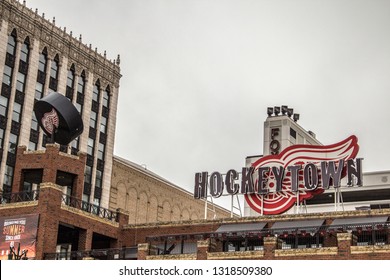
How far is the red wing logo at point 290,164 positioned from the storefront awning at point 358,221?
5575 mm

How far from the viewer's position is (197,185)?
199ft

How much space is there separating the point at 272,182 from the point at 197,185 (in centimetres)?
628

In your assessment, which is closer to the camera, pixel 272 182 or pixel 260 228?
pixel 260 228

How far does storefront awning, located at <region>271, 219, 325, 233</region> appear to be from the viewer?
166 feet

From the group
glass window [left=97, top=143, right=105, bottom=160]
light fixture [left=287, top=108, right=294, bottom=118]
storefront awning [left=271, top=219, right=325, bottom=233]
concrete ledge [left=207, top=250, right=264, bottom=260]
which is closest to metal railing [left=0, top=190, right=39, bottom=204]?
concrete ledge [left=207, top=250, right=264, bottom=260]

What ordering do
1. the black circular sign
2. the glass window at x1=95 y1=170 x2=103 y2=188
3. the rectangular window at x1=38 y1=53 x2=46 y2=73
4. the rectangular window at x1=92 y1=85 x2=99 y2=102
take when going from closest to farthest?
1. the black circular sign
2. the rectangular window at x1=38 y1=53 x2=46 y2=73
3. the glass window at x1=95 y1=170 x2=103 y2=188
4. the rectangular window at x1=92 y1=85 x2=99 y2=102

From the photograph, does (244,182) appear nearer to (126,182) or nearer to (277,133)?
(277,133)

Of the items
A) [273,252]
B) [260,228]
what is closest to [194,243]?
[260,228]

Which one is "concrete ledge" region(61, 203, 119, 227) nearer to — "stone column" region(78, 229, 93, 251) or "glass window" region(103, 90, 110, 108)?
"stone column" region(78, 229, 93, 251)

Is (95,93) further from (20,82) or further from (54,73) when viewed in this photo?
(20,82)

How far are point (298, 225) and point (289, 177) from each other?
6773 mm

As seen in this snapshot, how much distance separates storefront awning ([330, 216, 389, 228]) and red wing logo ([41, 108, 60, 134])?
76.9 feet

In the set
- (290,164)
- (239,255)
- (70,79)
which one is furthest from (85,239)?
(70,79)
